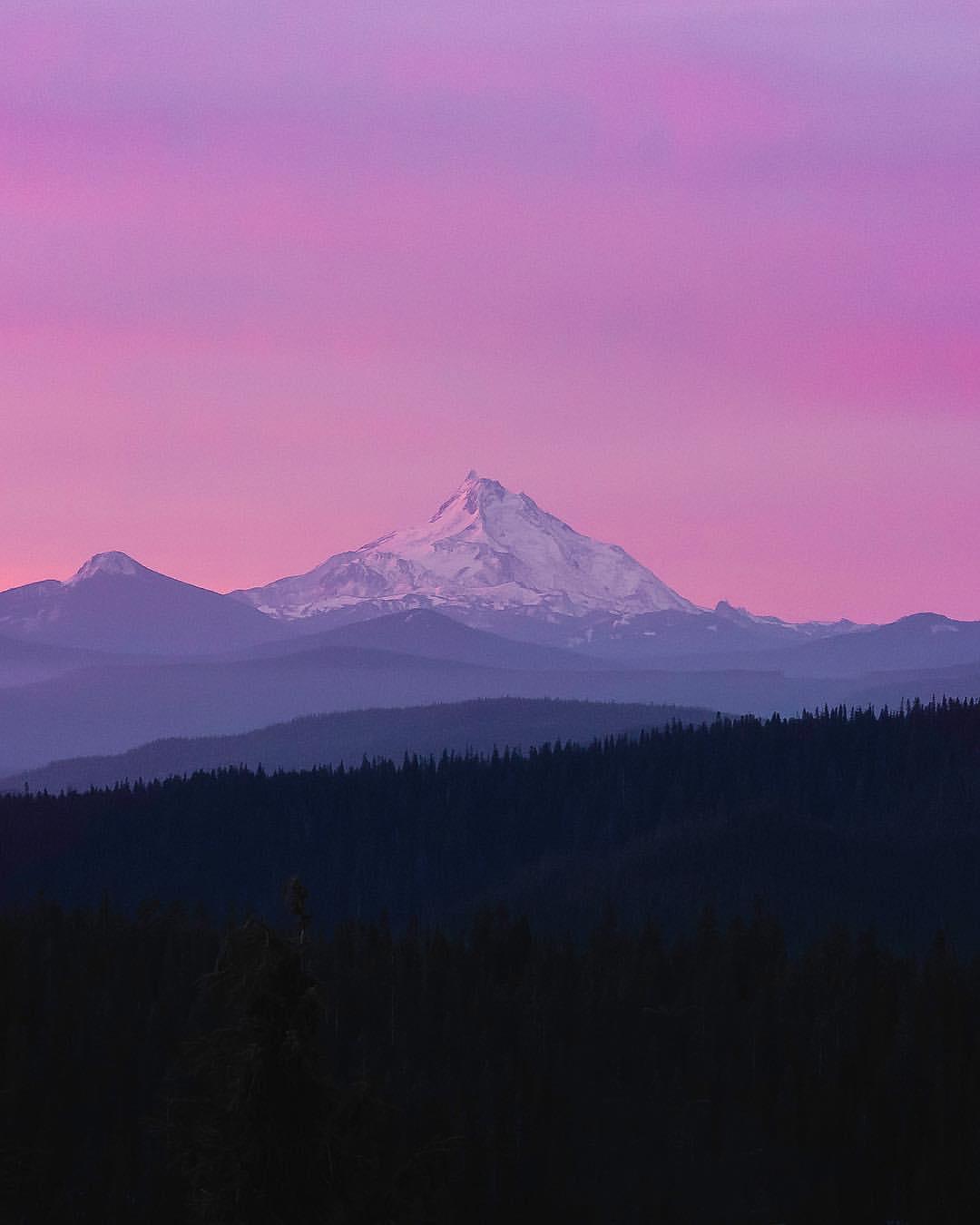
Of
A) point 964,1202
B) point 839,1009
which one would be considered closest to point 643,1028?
point 839,1009

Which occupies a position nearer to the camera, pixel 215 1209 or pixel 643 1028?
pixel 215 1209

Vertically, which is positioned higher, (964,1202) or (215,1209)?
(215,1209)

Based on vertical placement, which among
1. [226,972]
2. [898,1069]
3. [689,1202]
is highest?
[226,972]

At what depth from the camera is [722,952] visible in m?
165

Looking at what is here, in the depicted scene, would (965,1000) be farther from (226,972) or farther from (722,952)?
(226,972)

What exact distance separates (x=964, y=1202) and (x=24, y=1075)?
59887 mm

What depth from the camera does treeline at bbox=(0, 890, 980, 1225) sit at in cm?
11675

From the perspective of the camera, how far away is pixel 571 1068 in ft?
457

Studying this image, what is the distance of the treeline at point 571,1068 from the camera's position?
117 meters

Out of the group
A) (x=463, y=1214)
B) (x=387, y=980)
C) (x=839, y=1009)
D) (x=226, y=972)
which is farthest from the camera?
(x=387, y=980)

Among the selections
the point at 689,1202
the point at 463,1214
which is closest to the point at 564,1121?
the point at 689,1202

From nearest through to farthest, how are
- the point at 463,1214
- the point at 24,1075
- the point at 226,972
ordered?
the point at 226,972
the point at 463,1214
the point at 24,1075

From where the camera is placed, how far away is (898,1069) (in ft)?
428

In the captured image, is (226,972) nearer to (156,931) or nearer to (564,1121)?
(564,1121)
